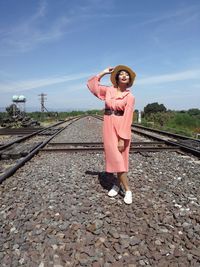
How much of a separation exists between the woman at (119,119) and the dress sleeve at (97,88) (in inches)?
0.6

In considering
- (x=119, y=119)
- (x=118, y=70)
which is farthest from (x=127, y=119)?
(x=118, y=70)

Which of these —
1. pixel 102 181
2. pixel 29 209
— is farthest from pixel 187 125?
pixel 29 209

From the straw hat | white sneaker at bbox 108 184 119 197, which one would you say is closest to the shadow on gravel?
white sneaker at bbox 108 184 119 197

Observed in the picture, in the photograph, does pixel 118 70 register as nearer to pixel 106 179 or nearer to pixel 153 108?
pixel 106 179

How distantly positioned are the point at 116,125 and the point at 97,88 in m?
0.62

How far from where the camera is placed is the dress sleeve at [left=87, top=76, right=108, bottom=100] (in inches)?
174

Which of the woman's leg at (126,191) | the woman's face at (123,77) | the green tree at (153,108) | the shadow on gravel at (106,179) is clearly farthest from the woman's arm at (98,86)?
the green tree at (153,108)

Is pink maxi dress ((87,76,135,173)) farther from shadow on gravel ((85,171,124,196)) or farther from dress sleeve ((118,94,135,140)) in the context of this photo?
shadow on gravel ((85,171,124,196))

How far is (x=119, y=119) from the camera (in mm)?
4219

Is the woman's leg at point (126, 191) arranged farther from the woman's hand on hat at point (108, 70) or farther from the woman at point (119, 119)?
the woman's hand on hat at point (108, 70)

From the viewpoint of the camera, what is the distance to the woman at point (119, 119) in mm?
4176

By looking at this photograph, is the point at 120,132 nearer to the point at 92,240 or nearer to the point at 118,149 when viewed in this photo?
the point at 118,149

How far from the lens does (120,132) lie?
13.7 ft

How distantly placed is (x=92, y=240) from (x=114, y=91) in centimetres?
208
